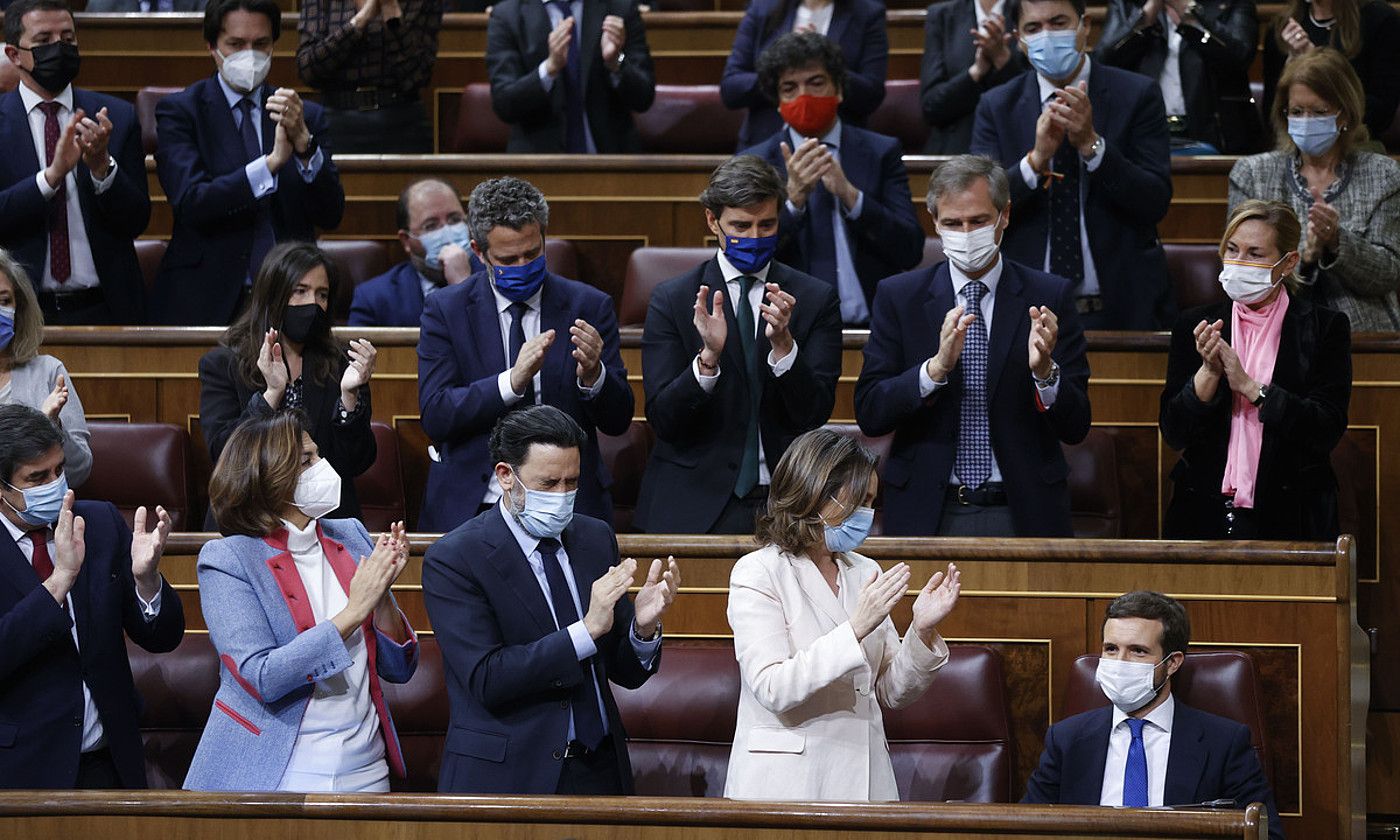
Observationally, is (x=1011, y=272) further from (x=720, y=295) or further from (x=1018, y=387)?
(x=720, y=295)

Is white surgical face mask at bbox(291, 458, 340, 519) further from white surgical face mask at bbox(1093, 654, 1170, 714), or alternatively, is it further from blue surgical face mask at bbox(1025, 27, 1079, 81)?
blue surgical face mask at bbox(1025, 27, 1079, 81)

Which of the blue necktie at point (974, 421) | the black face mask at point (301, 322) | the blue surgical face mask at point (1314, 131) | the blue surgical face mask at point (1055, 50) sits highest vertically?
the blue surgical face mask at point (1055, 50)

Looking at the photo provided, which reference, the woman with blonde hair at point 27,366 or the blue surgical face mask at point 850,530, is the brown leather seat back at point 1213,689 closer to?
the blue surgical face mask at point 850,530

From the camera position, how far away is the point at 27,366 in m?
3.21

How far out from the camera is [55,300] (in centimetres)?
404

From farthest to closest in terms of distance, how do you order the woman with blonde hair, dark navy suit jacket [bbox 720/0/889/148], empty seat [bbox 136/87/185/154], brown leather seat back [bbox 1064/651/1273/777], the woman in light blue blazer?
empty seat [bbox 136/87/185/154], dark navy suit jacket [bbox 720/0/889/148], the woman with blonde hair, brown leather seat back [bbox 1064/651/1273/777], the woman in light blue blazer

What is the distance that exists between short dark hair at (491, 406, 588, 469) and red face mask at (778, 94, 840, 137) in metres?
1.41

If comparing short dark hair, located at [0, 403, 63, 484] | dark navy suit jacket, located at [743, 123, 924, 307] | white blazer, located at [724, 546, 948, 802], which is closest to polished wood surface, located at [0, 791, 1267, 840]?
white blazer, located at [724, 546, 948, 802]

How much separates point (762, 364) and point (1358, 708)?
1136mm

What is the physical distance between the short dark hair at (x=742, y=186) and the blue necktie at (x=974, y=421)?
1.36ft

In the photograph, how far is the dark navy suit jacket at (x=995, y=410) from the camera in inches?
124

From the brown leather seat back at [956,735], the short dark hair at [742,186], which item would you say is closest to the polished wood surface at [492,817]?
the brown leather seat back at [956,735]

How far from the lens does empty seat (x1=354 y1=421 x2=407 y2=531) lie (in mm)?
3635

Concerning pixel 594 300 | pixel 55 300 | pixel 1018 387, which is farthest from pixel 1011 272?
pixel 55 300
